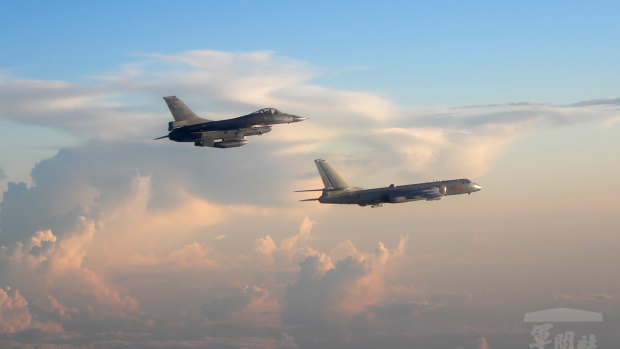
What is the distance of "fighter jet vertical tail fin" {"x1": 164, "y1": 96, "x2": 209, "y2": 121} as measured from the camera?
138 m

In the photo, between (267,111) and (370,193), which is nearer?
(267,111)

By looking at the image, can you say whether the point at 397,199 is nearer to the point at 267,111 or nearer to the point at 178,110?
the point at 267,111

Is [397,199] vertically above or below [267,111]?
below

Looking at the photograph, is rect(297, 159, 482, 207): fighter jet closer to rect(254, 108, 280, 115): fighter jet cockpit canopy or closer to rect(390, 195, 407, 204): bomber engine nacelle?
rect(390, 195, 407, 204): bomber engine nacelle

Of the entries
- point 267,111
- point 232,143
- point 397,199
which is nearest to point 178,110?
point 232,143

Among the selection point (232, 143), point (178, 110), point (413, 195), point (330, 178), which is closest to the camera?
point (232, 143)

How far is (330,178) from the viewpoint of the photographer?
15688cm

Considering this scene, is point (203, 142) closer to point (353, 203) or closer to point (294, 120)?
point (294, 120)

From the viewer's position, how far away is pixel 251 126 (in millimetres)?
137500

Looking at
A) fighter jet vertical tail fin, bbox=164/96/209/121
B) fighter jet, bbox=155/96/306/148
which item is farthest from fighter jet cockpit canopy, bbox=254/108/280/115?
fighter jet vertical tail fin, bbox=164/96/209/121

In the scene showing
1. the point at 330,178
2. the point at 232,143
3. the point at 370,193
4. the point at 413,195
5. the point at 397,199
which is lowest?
the point at 397,199

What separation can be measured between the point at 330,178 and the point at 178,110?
38957mm

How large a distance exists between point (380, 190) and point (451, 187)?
1904 cm

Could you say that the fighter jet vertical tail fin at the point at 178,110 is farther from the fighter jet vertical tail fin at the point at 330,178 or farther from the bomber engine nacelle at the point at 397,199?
the bomber engine nacelle at the point at 397,199
